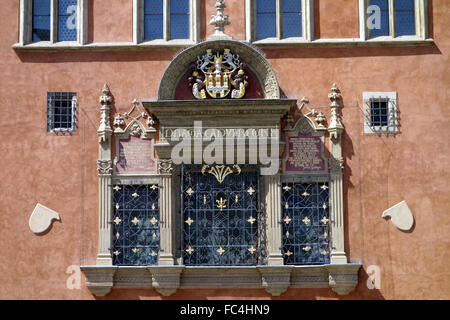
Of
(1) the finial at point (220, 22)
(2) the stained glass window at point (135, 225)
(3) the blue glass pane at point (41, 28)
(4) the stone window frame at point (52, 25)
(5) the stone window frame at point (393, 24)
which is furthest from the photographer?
(3) the blue glass pane at point (41, 28)

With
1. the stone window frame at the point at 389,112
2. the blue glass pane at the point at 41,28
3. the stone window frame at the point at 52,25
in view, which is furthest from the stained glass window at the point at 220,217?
the blue glass pane at the point at 41,28

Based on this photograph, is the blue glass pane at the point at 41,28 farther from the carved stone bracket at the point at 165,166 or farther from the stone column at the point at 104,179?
the carved stone bracket at the point at 165,166

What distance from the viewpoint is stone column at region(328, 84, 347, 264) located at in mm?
19672

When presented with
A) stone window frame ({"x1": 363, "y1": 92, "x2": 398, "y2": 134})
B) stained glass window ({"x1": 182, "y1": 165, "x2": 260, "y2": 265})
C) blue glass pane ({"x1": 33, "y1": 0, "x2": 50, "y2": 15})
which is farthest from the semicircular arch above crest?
blue glass pane ({"x1": 33, "y1": 0, "x2": 50, "y2": 15})

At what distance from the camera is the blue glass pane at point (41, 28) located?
2064cm

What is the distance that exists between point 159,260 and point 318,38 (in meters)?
5.53

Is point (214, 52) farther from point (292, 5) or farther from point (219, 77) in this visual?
point (292, 5)

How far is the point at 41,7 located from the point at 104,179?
3.89m

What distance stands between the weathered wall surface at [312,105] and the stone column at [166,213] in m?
0.86

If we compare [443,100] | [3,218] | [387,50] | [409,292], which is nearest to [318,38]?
[387,50]

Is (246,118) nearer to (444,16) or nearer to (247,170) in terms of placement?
(247,170)

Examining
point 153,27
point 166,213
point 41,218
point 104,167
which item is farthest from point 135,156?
point 153,27

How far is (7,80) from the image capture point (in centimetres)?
2039

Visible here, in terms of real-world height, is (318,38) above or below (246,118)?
above
